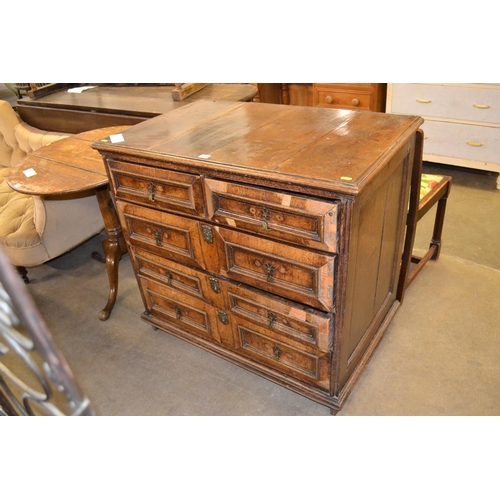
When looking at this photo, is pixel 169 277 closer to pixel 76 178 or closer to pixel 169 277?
pixel 169 277

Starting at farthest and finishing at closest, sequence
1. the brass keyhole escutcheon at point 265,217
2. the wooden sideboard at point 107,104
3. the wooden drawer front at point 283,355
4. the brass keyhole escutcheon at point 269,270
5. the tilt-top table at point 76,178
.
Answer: the wooden sideboard at point 107,104 < the tilt-top table at point 76,178 < the wooden drawer front at point 283,355 < the brass keyhole escutcheon at point 269,270 < the brass keyhole escutcheon at point 265,217

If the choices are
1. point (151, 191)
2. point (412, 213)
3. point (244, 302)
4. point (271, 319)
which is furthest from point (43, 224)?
point (412, 213)

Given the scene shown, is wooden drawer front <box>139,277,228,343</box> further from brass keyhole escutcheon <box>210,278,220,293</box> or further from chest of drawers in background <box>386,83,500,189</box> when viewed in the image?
chest of drawers in background <box>386,83,500,189</box>

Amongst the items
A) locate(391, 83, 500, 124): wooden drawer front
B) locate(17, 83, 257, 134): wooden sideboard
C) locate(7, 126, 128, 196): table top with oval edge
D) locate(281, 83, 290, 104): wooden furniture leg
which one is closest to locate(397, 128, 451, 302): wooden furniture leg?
locate(391, 83, 500, 124): wooden drawer front

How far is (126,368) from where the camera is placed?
81.0 inches

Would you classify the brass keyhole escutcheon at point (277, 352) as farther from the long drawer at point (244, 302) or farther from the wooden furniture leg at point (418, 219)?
the wooden furniture leg at point (418, 219)

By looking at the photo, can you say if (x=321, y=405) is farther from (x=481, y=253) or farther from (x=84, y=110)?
(x=84, y=110)

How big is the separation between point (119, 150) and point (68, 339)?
3.75 ft

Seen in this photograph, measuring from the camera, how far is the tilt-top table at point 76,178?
77.9 inches

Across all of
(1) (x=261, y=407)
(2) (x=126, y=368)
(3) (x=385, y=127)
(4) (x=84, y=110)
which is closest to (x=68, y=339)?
(2) (x=126, y=368)

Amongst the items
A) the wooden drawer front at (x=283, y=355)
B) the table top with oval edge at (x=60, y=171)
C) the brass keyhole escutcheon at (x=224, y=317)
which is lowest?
the wooden drawer front at (x=283, y=355)

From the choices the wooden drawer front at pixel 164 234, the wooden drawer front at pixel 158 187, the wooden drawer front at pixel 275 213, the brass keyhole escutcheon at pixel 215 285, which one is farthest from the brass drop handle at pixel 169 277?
the wooden drawer front at pixel 275 213

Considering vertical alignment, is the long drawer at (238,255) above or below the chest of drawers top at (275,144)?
below

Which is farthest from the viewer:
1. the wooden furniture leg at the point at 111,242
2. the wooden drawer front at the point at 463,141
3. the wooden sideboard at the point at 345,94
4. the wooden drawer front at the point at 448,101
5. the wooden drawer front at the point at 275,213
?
the wooden sideboard at the point at 345,94
